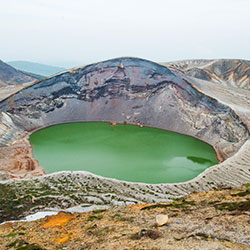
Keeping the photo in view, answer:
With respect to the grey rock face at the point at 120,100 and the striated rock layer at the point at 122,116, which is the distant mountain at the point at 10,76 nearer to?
the grey rock face at the point at 120,100

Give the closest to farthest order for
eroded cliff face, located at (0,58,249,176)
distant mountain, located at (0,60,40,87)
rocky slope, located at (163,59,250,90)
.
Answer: eroded cliff face, located at (0,58,249,176) < rocky slope, located at (163,59,250,90) < distant mountain, located at (0,60,40,87)

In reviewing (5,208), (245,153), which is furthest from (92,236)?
(245,153)

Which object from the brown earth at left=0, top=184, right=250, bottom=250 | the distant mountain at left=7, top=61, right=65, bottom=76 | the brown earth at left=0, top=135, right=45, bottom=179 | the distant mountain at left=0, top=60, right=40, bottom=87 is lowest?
the brown earth at left=0, top=135, right=45, bottom=179

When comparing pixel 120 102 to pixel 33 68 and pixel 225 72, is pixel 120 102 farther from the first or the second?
pixel 33 68

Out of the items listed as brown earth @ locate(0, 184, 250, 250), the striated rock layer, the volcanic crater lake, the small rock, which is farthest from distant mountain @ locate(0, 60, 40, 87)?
the small rock

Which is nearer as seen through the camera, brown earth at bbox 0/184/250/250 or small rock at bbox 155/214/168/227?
brown earth at bbox 0/184/250/250

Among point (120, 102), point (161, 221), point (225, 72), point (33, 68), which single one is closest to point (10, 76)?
point (120, 102)

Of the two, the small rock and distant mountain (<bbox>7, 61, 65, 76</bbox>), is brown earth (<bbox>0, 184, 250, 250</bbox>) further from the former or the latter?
distant mountain (<bbox>7, 61, 65, 76</bbox>)
